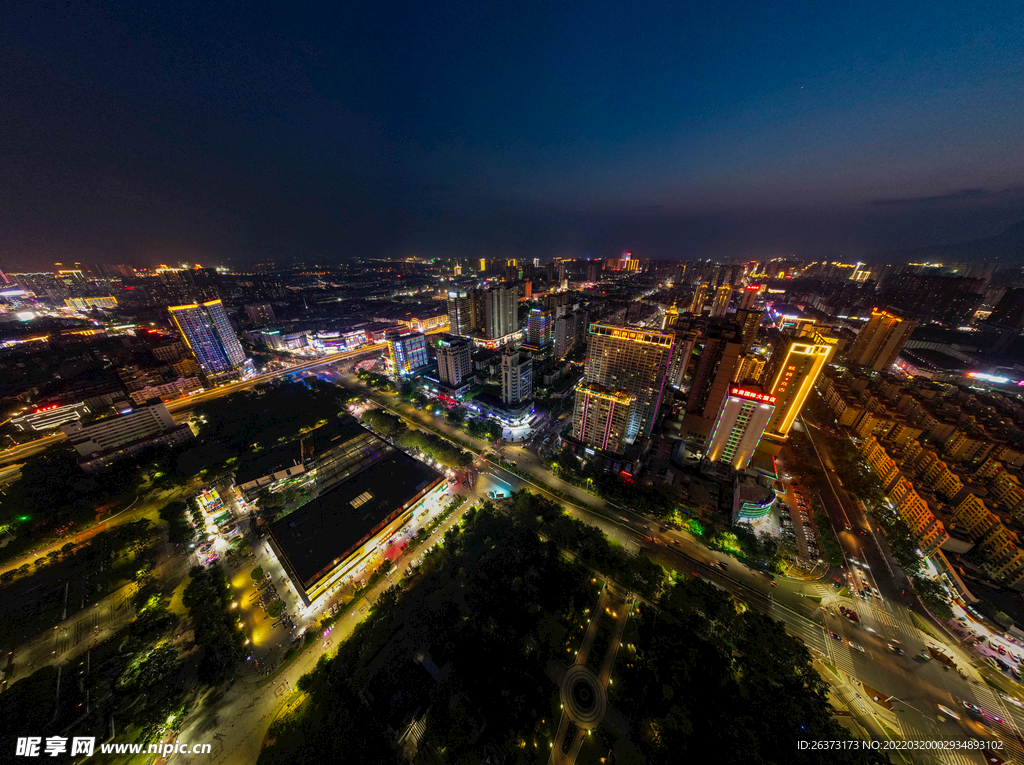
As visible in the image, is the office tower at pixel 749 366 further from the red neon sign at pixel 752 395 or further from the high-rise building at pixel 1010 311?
the high-rise building at pixel 1010 311

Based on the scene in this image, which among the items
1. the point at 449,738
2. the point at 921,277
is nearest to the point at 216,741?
the point at 449,738

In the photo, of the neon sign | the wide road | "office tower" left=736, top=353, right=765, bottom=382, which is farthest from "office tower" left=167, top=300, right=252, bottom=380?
"office tower" left=736, top=353, right=765, bottom=382

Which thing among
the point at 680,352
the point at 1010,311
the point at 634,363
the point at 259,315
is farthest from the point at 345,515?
the point at 1010,311

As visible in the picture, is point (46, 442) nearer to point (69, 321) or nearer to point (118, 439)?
point (118, 439)

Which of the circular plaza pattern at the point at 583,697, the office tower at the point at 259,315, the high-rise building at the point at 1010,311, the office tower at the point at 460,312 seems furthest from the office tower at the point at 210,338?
the high-rise building at the point at 1010,311

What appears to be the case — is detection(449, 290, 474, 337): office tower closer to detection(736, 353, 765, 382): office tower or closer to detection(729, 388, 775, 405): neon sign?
detection(736, 353, 765, 382): office tower

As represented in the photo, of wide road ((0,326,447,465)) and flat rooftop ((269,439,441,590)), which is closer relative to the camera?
flat rooftop ((269,439,441,590))
